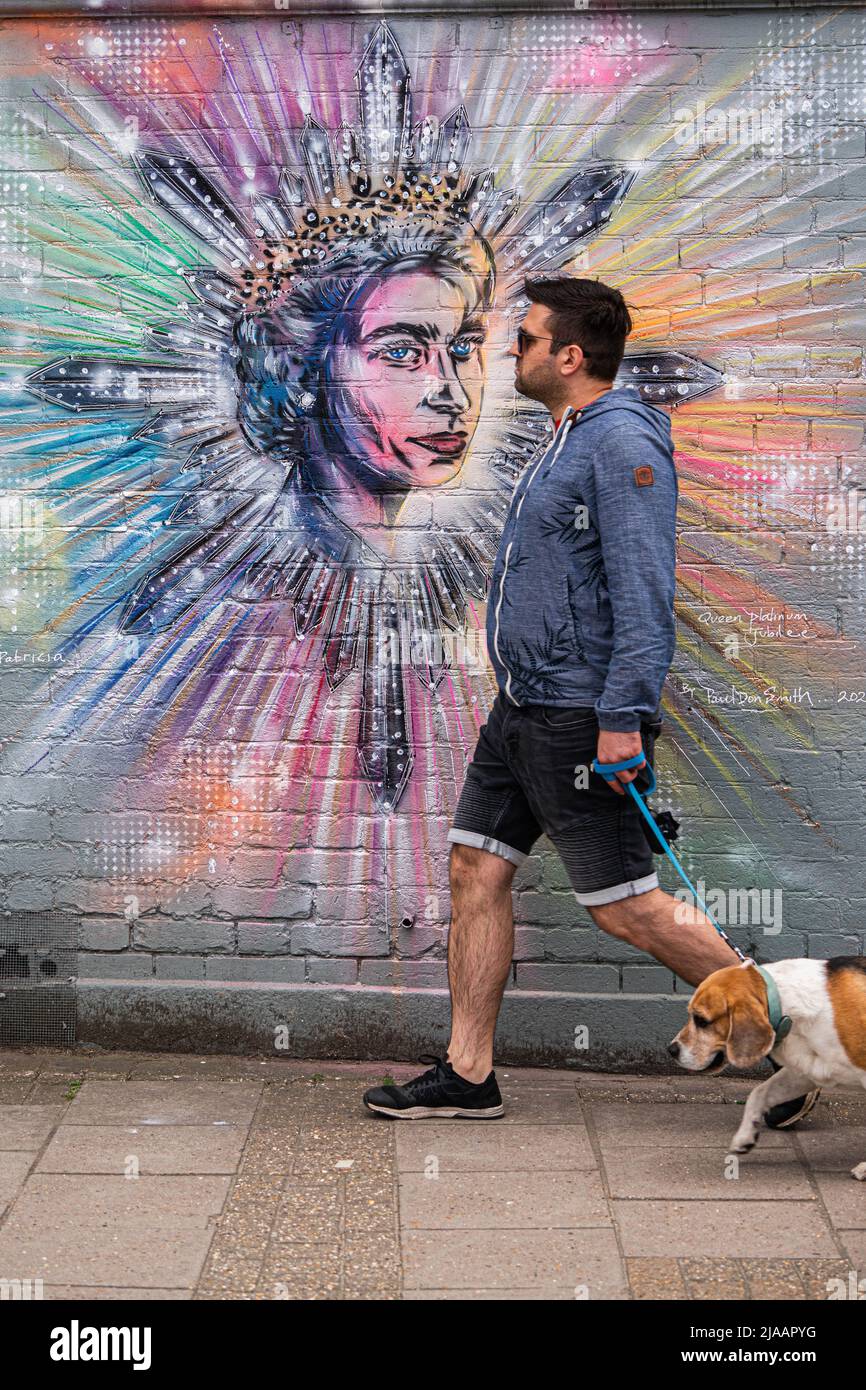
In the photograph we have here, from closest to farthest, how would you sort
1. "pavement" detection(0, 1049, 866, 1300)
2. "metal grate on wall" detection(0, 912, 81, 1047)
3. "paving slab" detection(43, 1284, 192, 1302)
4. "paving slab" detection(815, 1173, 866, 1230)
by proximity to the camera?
"paving slab" detection(43, 1284, 192, 1302) → "pavement" detection(0, 1049, 866, 1300) → "paving slab" detection(815, 1173, 866, 1230) → "metal grate on wall" detection(0, 912, 81, 1047)

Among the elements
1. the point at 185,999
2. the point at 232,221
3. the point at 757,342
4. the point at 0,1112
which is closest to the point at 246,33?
the point at 232,221

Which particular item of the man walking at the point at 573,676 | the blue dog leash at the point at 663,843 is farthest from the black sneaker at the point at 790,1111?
the blue dog leash at the point at 663,843

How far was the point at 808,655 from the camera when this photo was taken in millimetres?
4477

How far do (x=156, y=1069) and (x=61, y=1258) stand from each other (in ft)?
4.30

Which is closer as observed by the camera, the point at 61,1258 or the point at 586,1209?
the point at 61,1258

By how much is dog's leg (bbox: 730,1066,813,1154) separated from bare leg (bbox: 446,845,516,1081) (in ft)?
2.38

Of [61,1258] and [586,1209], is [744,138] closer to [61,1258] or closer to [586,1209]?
[586,1209]

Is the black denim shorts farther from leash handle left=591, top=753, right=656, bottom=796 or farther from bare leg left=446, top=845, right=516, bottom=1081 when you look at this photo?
bare leg left=446, top=845, right=516, bottom=1081

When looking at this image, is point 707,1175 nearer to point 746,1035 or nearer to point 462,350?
point 746,1035

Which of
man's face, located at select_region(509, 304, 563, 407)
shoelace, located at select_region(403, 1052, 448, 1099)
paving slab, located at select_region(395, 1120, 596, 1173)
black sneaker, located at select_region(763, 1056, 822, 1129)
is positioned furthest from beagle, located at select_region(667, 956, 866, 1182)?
man's face, located at select_region(509, 304, 563, 407)

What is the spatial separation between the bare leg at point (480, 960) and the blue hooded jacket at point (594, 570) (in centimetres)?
52

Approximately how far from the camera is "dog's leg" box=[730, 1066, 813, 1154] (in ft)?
12.5

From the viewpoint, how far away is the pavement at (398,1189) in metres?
3.16
